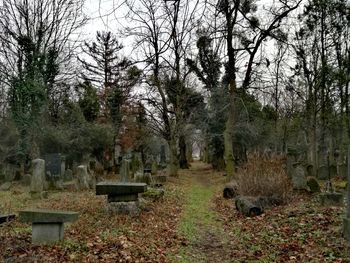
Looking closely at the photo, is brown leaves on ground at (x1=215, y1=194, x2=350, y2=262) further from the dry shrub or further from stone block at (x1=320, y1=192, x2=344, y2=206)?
the dry shrub

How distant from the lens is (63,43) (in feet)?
85.8

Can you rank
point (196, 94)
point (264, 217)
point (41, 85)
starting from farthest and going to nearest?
point (196, 94)
point (41, 85)
point (264, 217)

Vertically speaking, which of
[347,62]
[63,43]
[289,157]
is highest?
[63,43]

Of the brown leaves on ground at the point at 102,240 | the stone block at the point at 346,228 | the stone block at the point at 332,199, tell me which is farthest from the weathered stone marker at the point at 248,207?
the stone block at the point at 346,228

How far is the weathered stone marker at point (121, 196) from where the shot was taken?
10672 mm

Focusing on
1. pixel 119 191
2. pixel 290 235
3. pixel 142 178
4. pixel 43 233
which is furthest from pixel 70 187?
pixel 290 235

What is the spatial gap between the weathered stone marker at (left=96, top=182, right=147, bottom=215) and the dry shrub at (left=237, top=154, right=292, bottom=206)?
4012 millimetres

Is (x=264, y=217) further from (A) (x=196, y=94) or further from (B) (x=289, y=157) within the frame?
(A) (x=196, y=94)

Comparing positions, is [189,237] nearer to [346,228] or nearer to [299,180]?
[346,228]

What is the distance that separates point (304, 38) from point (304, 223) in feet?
61.7

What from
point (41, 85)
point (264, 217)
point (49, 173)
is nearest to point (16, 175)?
point (49, 173)

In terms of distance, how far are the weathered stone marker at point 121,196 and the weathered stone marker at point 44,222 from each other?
133 inches

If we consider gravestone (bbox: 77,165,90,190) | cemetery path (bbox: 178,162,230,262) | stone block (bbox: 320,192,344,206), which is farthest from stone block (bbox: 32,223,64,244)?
gravestone (bbox: 77,165,90,190)

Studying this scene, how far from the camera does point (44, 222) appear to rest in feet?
23.3
